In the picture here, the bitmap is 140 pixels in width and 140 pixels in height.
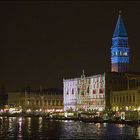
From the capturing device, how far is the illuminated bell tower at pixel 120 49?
175 metres

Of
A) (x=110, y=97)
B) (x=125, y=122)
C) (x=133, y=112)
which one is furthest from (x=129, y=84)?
(x=125, y=122)

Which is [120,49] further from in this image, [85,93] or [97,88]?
[97,88]

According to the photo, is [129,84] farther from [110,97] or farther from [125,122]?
[125,122]

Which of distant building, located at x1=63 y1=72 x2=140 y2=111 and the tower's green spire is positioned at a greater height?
the tower's green spire

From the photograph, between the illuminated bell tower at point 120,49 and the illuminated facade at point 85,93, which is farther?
the illuminated bell tower at point 120,49

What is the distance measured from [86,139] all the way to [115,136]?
22.3 feet

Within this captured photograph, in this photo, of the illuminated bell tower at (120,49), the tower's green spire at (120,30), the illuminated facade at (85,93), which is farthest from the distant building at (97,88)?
the tower's green spire at (120,30)

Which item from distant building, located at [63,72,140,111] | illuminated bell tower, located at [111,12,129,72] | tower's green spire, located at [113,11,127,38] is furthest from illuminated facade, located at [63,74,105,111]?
tower's green spire, located at [113,11,127,38]

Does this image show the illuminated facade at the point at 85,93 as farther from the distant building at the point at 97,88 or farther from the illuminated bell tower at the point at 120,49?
the illuminated bell tower at the point at 120,49

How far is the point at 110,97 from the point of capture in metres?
159

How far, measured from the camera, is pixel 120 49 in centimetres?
17538

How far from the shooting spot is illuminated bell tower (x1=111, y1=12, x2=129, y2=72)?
175 meters

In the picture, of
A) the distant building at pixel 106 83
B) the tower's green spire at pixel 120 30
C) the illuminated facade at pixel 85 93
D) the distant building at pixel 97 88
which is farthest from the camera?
the tower's green spire at pixel 120 30

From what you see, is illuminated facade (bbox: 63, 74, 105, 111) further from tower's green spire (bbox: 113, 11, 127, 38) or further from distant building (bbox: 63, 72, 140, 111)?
tower's green spire (bbox: 113, 11, 127, 38)
